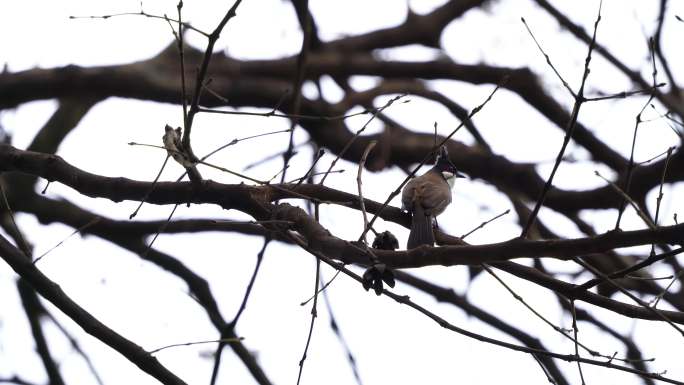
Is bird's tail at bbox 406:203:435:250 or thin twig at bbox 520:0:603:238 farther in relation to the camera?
bird's tail at bbox 406:203:435:250

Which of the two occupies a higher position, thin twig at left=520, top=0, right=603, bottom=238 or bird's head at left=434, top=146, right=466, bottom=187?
bird's head at left=434, top=146, right=466, bottom=187

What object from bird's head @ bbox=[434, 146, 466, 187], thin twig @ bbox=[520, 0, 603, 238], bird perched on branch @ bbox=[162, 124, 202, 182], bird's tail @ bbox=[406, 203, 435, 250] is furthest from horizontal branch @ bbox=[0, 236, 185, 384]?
bird's head @ bbox=[434, 146, 466, 187]

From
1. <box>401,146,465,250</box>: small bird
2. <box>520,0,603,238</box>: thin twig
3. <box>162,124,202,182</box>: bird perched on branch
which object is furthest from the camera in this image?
<box>401,146,465,250</box>: small bird

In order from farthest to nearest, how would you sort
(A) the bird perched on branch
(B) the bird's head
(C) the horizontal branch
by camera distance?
(B) the bird's head, (C) the horizontal branch, (A) the bird perched on branch

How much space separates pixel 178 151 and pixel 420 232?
1611 millimetres

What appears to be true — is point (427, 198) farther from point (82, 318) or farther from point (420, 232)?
point (82, 318)

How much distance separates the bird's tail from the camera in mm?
4074

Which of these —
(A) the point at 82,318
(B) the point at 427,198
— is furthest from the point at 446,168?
(A) the point at 82,318

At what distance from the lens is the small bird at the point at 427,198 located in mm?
4223

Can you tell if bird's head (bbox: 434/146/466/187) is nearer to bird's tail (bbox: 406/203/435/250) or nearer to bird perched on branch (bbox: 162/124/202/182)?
bird's tail (bbox: 406/203/435/250)

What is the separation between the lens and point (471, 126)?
653cm

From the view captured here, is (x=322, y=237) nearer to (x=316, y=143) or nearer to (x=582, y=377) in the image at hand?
(x=582, y=377)

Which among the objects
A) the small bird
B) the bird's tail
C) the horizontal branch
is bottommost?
the horizontal branch

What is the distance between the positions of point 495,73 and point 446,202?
4.34ft
